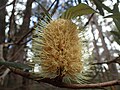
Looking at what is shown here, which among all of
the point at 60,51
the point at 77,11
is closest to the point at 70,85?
the point at 60,51

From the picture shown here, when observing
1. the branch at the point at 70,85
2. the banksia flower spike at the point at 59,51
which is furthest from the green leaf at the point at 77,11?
the branch at the point at 70,85

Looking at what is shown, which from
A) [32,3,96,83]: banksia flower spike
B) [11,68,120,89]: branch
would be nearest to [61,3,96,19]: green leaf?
[32,3,96,83]: banksia flower spike

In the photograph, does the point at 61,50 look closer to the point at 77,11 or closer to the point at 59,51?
the point at 59,51

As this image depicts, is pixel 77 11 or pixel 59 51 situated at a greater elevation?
pixel 77 11

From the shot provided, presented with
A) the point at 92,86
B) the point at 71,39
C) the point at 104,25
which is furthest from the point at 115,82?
the point at 104,25

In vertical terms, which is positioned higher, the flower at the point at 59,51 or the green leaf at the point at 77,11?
the green leaf at the point at 77,11

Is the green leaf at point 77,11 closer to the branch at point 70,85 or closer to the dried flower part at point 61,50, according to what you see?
the dried flower part at point 61,50

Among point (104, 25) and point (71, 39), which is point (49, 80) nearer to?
point (71, 39)
